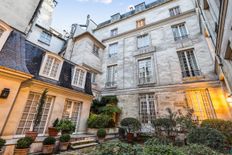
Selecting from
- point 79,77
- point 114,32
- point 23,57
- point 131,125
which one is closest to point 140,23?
point 114,32

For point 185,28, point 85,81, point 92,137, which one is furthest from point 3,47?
point 185,28

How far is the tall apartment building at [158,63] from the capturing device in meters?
9.09

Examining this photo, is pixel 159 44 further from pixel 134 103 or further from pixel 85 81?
pixel 85 81

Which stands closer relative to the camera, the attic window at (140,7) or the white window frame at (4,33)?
the white window frame at (4,33)

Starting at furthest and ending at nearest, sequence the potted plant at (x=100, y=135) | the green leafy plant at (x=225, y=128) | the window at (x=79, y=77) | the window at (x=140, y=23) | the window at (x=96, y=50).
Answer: the window at (x=140, y=23) < the window at (x=96, y=50) < the window at (x=79, y=77) < the potted plant at (x=100, y=135) < the green leafy plant at (x=225, y=128)

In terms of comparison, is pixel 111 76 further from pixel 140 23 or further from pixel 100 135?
pixel 140 23

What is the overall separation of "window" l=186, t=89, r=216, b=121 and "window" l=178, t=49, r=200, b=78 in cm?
154

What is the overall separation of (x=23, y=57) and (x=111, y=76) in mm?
8983

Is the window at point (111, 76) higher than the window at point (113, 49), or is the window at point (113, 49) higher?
the window at point (113, 49)

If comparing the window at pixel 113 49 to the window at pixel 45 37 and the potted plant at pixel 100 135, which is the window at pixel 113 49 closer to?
the window at pixel 45 37

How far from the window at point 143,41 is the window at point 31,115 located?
35.3 ft

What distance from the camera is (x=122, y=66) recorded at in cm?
1330

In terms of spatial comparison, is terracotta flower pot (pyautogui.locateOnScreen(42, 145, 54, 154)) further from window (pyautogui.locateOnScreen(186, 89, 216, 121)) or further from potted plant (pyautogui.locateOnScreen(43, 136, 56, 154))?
window (pyautogui.locateOnScreen(186, 89, 216, 121))

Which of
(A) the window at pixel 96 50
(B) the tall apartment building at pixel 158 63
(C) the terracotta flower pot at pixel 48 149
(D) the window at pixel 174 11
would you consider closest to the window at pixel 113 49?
(B) the tall apartment building at pixel 158 63
